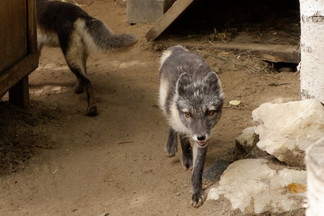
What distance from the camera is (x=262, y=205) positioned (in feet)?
14.2

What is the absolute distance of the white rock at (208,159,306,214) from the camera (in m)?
4.28

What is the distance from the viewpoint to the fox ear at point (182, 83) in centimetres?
494

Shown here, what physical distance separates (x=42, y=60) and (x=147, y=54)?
171 centimetres

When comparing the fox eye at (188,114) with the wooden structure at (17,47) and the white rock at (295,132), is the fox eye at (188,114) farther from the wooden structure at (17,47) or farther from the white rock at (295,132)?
the wooden structure at (17,47)

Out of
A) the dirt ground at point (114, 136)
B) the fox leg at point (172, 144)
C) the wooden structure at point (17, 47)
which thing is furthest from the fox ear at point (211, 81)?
the wooden structure at point (17, 47)

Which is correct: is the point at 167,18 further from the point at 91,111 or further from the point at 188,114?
the point at 188,114

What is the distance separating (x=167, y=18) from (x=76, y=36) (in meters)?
1.55

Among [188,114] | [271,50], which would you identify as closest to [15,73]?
[188,114]

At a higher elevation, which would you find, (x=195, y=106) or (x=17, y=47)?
(x=17, y=47)

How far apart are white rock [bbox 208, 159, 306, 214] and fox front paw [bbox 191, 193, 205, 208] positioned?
0.33 ft

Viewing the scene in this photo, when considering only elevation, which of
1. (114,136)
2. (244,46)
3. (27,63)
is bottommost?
(114,136)

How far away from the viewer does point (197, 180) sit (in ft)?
16.1

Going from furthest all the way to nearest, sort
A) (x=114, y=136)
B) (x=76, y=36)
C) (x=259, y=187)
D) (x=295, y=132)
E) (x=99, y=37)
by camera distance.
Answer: (x=76, y=36)
(x=99, y=37)
(x=114, y=136)
(x=295, y=132)
(x=259, y=187)

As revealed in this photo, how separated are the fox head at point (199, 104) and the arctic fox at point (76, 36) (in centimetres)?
201
